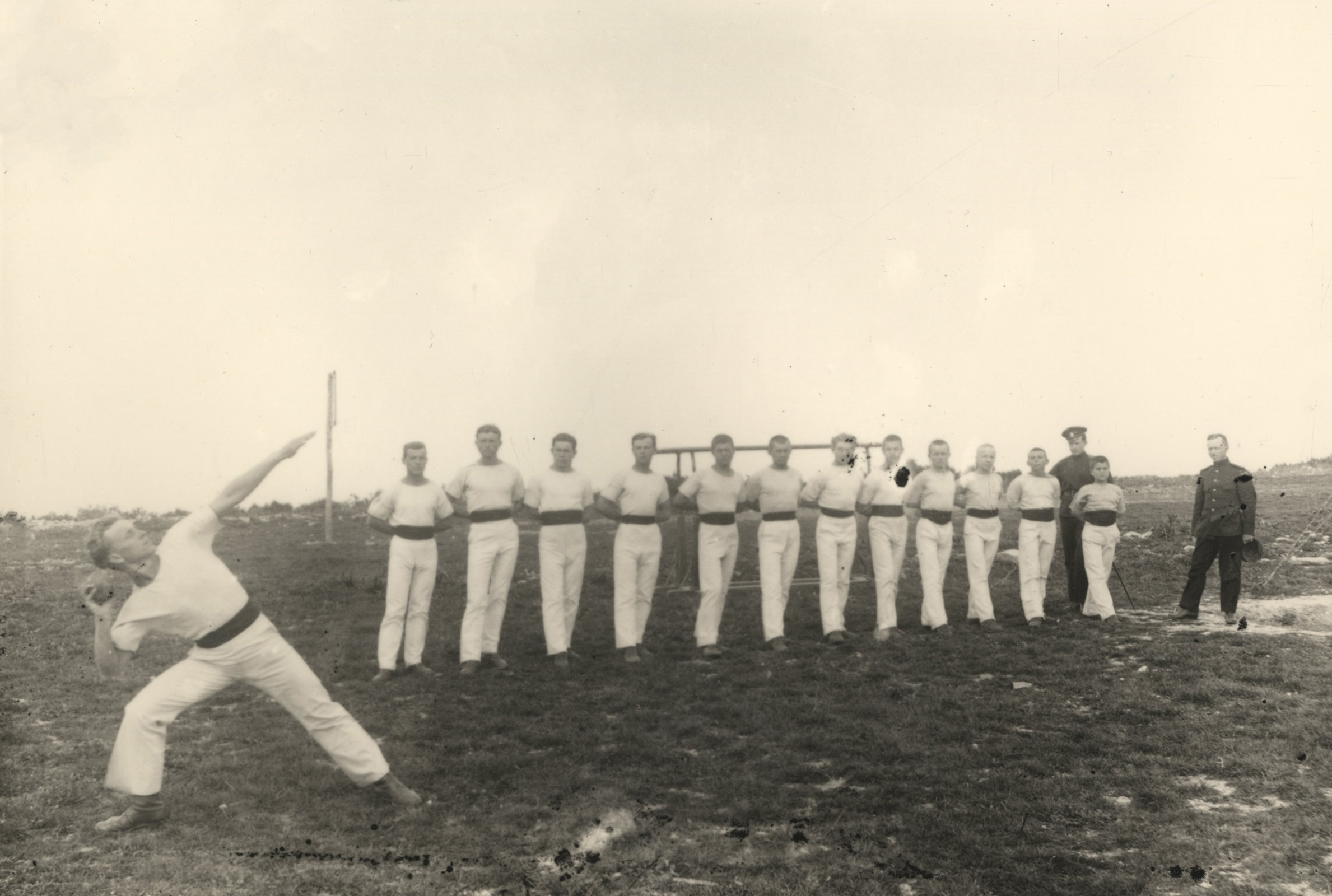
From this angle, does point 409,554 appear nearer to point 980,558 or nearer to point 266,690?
point 266,690

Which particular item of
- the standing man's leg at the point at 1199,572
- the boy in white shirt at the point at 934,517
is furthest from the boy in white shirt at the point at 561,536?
the standing man's leg at the point at 1199,572

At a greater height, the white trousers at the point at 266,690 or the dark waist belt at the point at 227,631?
the dark waist belt at the point at 227,631

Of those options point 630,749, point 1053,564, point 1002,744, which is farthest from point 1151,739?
point 1053,564

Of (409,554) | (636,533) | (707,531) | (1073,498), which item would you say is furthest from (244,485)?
(1073,498)

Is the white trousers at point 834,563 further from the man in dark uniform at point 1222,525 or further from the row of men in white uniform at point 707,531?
the man in dark uniform at point 1222,525

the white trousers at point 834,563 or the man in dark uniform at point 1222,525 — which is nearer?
the white trousers at point 834,563

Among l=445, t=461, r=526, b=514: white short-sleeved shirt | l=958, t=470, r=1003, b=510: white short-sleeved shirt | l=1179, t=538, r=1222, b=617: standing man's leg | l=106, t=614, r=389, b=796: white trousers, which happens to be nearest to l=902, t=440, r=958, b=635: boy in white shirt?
l=958, t=470, r=1003, b=510: white short-sleeved shirt

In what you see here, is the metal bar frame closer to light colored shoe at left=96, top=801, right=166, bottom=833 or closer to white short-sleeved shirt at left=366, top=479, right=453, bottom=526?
white short-sleeved shirt at left=366, top=479, right=453, bottom=526

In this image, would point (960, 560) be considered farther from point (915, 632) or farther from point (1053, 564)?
point (915, 632)
